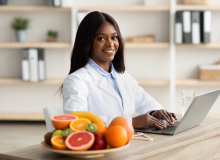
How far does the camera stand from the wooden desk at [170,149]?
1.18 m

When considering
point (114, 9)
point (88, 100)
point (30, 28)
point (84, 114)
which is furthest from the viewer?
point (30, 28)

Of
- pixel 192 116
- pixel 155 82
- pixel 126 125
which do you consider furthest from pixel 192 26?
pixel 126 125

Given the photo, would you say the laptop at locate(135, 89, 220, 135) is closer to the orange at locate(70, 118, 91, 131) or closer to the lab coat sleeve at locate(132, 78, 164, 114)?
the lab coat sleeve at locate(132, 78, 164, 114)

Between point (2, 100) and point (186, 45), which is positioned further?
point (2, 100)

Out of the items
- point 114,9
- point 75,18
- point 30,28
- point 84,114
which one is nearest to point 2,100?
point 30,28

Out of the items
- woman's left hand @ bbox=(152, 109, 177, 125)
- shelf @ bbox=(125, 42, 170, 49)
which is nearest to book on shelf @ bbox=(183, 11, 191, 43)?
shelf @ bbox=(125, 42, 170, 49)

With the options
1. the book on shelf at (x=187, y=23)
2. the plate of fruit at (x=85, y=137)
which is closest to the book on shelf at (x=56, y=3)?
the book on shelf at (x=187, y=23)

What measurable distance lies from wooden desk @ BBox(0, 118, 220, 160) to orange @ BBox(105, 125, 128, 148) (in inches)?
2.6

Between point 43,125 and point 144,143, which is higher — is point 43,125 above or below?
below

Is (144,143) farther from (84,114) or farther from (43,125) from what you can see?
(43,125)

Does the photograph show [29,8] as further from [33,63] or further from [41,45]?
[33,63]

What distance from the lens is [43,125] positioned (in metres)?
4.24

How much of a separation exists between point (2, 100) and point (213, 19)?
2.81 m

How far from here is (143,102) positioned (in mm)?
2023
